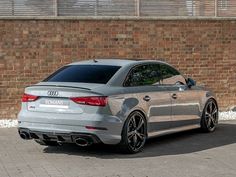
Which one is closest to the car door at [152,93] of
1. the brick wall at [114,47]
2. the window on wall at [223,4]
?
the brick wall at [114,47]

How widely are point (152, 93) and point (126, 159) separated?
1470 mm

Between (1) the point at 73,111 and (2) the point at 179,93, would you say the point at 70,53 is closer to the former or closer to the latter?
(2) the point at 179,93

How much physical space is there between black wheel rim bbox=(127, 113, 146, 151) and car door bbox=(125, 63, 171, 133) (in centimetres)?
23

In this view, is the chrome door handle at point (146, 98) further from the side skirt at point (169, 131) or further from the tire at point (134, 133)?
the side skirt at point (169, 131)

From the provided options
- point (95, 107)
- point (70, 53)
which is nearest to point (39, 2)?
point (70, 53)

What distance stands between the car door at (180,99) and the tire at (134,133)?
104cm

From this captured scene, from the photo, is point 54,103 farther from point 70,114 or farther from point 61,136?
point 61,136

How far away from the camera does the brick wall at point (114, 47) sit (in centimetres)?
1281

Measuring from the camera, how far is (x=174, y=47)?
14305 millimetres

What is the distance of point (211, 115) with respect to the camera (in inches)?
441

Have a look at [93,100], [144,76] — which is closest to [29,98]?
[93,100]

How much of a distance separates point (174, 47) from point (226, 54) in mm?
1600

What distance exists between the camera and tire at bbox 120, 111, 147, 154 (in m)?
8.55

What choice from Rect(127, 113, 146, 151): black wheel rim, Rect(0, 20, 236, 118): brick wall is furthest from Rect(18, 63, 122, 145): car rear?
Rect(0, 20, 236, 118): brick wall
